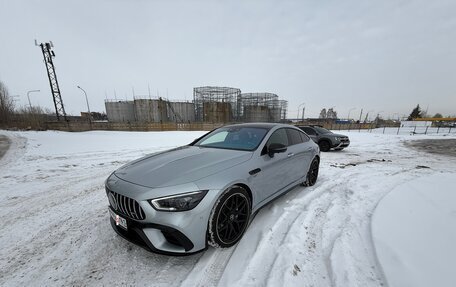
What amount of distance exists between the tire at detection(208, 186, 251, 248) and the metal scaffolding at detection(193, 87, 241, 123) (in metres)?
32.7

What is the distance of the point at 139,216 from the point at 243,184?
1.19m

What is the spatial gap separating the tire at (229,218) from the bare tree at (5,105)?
37.5m

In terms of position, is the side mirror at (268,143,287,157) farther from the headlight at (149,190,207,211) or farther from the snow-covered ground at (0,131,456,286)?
the headlight at (149,190,207,211)

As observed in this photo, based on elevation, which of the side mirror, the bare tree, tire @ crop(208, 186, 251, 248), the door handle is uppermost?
the bare tree

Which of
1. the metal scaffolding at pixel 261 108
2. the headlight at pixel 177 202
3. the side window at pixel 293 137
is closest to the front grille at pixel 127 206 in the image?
the headlight at pixel 177 202

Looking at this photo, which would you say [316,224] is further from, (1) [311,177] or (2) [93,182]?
(2) [93,182]

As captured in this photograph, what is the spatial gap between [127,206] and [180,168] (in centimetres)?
65

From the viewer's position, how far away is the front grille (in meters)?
1.91

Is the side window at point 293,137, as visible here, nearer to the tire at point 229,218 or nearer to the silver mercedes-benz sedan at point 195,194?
the silver mercedes-benz sedan at point 195,194

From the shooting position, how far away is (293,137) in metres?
3.93

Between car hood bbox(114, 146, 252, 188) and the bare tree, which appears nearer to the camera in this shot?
car hood bbox(114, 146, 252, 188)

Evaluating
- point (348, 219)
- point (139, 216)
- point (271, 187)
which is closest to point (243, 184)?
point (271, 187)

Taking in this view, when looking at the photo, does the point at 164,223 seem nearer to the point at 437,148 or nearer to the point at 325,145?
the point at 325,145

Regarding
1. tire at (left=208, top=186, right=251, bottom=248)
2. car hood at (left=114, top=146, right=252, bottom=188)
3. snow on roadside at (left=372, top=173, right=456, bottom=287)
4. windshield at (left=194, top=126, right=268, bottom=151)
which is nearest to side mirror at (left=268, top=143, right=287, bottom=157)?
windshield at (left=194, top=126, right=268, bottom=151)
